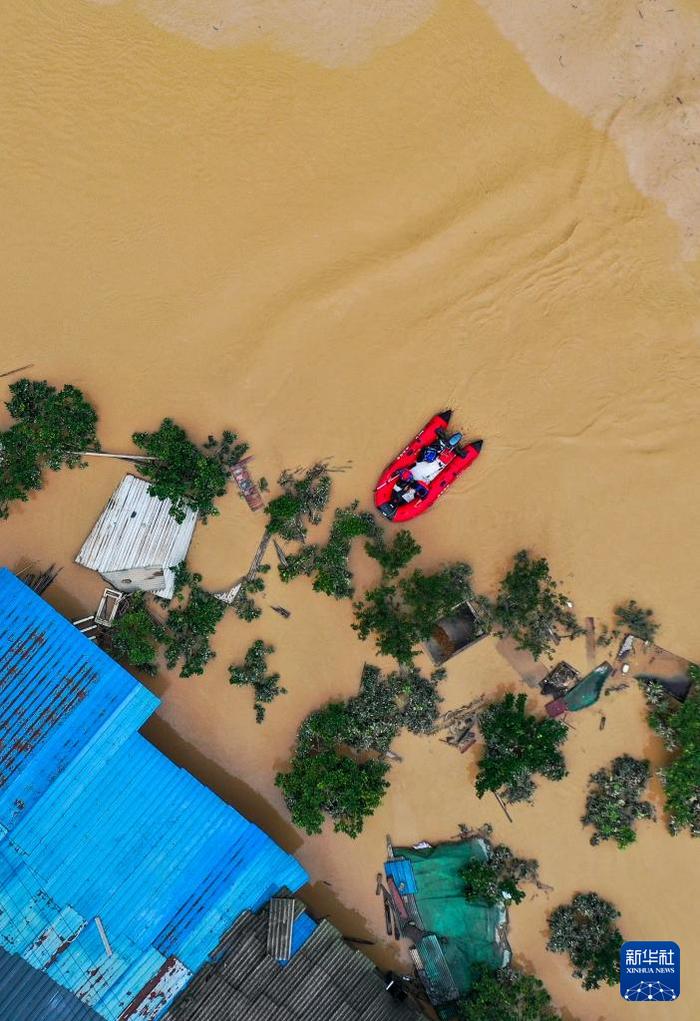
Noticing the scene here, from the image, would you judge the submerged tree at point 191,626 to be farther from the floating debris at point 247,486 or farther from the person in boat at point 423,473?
the person in boat at point 423,473

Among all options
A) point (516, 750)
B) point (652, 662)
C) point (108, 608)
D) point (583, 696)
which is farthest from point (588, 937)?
point (108, 608)

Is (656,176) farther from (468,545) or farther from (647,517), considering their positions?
(468,545)

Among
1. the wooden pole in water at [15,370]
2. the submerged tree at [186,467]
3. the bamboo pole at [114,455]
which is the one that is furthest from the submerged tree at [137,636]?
the wooden pole in water at [15,370]

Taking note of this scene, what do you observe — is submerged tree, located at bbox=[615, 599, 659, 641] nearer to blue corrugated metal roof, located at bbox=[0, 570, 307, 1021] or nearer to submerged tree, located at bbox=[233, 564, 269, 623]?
submerged tree, located at bbox=[233, 564, 269, 623]

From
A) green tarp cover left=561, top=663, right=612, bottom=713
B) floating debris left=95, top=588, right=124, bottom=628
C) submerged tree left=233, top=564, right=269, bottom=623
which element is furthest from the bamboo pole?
green tarp cover left=561, top=663, right=612, bottom=713

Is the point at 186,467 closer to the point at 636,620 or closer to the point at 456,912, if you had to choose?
the point at 636,620

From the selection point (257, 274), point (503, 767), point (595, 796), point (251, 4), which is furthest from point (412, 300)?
point (595, 796)
